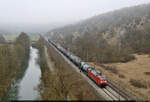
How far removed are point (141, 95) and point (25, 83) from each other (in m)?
34.1

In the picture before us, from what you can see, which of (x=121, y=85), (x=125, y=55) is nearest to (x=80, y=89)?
(x=121, y=85)

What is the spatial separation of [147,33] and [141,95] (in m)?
55.0

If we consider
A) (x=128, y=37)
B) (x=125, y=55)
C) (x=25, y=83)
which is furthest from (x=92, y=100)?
(x=128, y=37)

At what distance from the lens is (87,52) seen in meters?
57.3

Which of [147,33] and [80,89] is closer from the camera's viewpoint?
[80,89]

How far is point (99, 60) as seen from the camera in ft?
179

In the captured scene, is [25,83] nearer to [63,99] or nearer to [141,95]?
[63,99]

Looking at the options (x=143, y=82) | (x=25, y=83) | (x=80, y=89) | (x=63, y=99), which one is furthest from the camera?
(x=25, y=83)

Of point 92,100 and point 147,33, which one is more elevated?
point 147,33

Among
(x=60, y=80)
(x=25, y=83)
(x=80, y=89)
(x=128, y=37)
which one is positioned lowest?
(x=25, y=83)

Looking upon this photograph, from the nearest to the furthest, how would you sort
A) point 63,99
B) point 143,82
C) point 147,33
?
point 63,99, point 143,82, point 147,33

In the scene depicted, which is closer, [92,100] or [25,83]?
[92,100]

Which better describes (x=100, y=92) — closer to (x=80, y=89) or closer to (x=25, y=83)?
(x=80, y=89)

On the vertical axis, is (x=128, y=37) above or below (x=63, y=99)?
above
